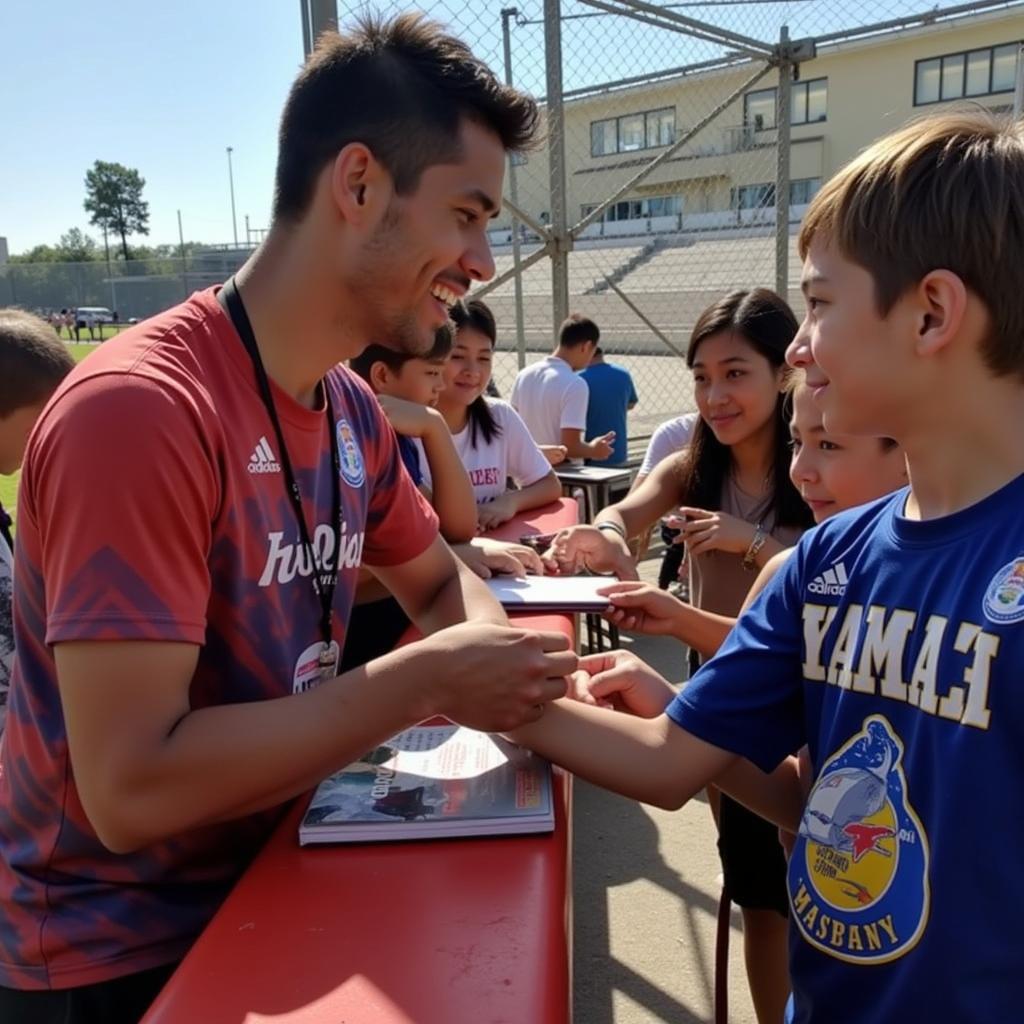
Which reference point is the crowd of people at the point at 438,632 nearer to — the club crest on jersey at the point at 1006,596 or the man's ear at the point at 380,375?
the club crest on jersey at the point at 1006,596

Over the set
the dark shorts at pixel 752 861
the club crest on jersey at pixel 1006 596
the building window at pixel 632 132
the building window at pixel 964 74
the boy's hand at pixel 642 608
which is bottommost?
the dark shorts at pixel 752 861

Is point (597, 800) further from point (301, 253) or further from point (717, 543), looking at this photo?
point (301, 253)

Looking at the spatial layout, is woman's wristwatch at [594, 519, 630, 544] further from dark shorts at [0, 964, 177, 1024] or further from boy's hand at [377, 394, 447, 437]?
dark shorts at [0, 964, 177, 1024]

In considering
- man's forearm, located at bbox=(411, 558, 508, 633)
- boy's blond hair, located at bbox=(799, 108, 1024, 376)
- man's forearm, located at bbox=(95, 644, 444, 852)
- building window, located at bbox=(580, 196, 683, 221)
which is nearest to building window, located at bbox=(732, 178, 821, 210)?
man's forearm, located at bbox=(411, 558, 508, 633)

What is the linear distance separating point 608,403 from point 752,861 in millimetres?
5055

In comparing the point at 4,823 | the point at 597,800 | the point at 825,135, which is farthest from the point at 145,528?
the point at 825,135

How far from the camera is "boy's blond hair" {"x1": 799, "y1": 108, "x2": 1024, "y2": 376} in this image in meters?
1.07

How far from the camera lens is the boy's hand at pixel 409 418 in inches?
106

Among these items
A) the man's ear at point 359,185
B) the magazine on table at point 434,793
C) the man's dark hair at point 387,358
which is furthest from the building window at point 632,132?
the magazine on table at point 434,793

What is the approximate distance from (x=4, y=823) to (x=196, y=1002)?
54 centimetres

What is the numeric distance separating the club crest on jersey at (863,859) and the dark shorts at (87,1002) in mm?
860

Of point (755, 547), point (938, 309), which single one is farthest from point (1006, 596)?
point (755, 547)

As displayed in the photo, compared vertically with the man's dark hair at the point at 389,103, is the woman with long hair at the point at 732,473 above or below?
below

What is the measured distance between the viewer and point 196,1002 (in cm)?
93
